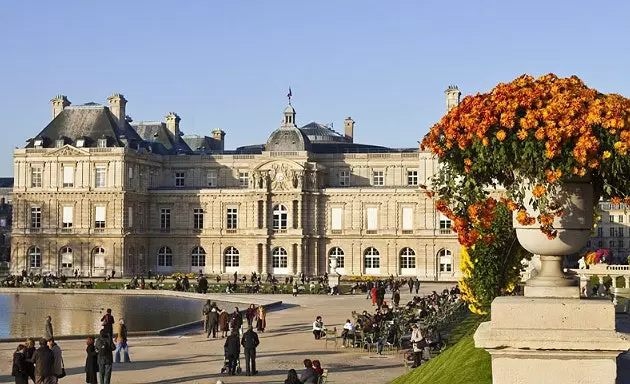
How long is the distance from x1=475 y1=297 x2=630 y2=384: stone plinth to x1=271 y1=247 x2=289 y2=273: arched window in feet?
249

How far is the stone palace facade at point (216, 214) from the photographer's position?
84438mm

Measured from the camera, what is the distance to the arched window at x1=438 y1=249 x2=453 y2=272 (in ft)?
272

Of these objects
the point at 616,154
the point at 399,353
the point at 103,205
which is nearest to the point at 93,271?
the point at 103,205

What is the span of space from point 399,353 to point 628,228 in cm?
11363

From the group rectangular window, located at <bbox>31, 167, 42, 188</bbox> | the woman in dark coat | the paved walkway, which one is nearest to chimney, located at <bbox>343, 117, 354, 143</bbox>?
rectangular window, located at <bbox>31, 167, 42, 188</bbox>

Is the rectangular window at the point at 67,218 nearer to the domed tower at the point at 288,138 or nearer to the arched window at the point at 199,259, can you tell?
the arched window at the point at 199,259

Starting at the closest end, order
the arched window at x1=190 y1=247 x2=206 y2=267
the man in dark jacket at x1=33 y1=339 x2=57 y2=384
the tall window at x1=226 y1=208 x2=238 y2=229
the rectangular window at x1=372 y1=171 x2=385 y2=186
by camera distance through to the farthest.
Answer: the man in dark jacket at x1=33 y1=339 x2=57 y2=384
the tall window at x1=226 y1=208 x2=238 y2=229
the arched window at x1=190 y1=247 x2=206 y2=267
the rectangular window at x1=372 y1=171 x2=385 y2=186

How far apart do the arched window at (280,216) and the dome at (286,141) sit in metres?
5.01

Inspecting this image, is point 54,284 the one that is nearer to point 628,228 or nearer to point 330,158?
point 330,158

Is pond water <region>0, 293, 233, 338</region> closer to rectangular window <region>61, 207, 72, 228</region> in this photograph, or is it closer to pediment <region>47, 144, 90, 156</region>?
rectangular window <region>61, 207, 72, 228</region>

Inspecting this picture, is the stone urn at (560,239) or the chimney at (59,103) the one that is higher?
the chimney at (59,103)

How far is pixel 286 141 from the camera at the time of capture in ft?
284

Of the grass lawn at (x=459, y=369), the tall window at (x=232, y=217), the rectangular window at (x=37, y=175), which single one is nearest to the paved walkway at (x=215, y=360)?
the grass lawn at (x=459, y=369)

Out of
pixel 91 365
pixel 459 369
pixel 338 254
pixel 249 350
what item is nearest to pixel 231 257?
pixel 338 254
